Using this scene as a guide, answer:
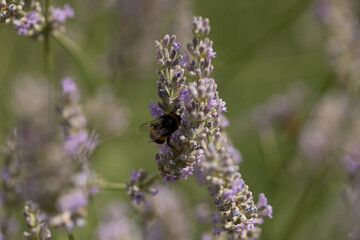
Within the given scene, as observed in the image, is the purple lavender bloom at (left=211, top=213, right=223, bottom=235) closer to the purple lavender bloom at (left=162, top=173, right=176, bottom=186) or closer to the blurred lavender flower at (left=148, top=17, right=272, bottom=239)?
the blurred lavender flower at (left=148, top=17, right=272, bottom=239)

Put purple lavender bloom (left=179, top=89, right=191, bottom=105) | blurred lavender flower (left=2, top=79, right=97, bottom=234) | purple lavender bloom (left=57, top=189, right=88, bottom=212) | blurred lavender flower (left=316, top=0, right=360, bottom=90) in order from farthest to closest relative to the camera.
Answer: blurred lavender flower (left=316, top=0, right=360, bottom=90) → purple lavender bloom (left=179, top=89, right=191, bottom=105) → purple lavender bloom (left=57, top=189, right=88, bottom=212) → blurred lavender flower (left=2, top=79, right=97, bottom=234)

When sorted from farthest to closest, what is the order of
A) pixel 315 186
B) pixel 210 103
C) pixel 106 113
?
pixel 106 113 → pixel 315 186 → pixel 210 103

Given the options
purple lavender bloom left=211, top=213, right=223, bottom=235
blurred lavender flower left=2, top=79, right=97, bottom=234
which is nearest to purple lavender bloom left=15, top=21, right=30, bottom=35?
blurred lavender flower left=2, top=79, right=97, bottom=234

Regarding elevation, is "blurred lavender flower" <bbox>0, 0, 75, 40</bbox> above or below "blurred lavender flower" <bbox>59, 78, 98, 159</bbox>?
above

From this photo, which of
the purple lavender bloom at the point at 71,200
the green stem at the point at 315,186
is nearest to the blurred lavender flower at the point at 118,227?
the green stem at the point at 315,186

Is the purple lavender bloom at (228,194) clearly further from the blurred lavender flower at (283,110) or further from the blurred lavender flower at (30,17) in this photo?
the blurred lavender flower at (283,110)

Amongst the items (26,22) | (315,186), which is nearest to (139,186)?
(26,22)

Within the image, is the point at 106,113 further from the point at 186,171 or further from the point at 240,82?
the point at 240,82

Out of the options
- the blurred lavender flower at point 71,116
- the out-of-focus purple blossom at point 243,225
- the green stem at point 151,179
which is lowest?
the out-of-focus purple blossom at point 243,225

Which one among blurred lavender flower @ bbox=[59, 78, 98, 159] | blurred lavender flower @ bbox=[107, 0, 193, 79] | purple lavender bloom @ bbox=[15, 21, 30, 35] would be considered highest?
blurred lavender flower @ bbox=[107, 0, 193, 79]
